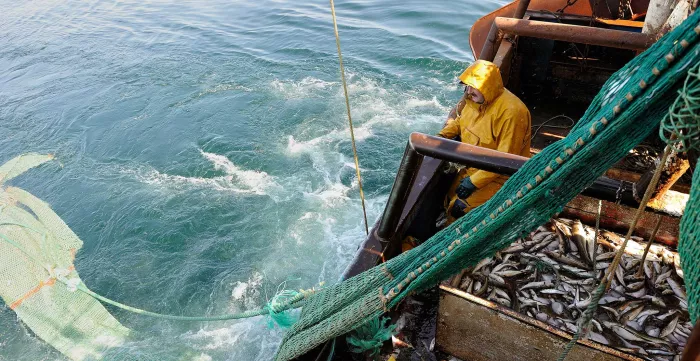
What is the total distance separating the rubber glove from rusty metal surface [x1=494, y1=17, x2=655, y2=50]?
2061mm

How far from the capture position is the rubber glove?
399cm

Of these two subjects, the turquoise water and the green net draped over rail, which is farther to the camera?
the turquoise water

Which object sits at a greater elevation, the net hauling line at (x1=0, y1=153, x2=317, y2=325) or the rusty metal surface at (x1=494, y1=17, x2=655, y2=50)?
the rusty metal surface at (x1=494, y1=17, x2=655, y2=50)

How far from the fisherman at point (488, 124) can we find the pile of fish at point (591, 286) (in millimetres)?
634

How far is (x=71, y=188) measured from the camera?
386 inches

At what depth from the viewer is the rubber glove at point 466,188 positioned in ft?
Answer: 13.1

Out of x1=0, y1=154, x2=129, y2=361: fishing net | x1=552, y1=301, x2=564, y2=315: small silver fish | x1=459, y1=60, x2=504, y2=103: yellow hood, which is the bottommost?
x1=0, y1=154, x2=129, y2=361: fishing net

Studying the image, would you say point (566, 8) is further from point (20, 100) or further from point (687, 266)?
point (20, 100)

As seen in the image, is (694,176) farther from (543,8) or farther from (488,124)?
(543,8)

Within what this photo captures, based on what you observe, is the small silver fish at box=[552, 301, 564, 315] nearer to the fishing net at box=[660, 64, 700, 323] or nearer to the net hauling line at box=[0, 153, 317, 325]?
the net hauling line at box=[0, 153, 317, 325]

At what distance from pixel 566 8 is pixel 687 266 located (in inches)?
319

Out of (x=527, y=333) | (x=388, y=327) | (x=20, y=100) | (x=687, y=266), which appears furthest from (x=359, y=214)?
(x=20, y=100)

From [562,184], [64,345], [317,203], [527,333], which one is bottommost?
[64,345]

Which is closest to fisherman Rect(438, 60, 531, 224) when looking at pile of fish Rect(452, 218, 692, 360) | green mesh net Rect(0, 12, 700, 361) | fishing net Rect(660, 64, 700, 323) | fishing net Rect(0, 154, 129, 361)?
pile of fish Rect(452, 218, 692, 360)
